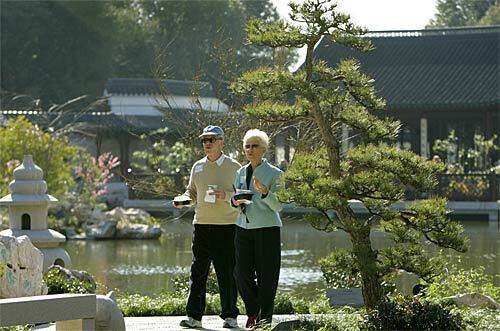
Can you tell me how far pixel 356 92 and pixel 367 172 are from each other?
711 mm

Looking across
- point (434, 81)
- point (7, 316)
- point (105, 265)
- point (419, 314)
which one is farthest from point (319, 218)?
point (434, 81)

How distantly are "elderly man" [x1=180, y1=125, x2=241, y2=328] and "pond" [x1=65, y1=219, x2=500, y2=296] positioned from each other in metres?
4.55

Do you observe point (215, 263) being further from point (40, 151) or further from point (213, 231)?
point (40, 151)

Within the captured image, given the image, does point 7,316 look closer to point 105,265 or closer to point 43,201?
point 43,201

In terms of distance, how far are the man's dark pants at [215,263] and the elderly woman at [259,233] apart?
0.37 m

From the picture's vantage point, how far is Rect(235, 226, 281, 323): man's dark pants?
7.47 meters

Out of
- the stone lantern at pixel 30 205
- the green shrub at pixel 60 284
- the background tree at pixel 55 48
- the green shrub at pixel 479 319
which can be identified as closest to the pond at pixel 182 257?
the stone lantern at pixel 30 205

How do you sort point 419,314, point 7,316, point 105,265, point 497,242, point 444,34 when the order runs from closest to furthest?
point 7,316, point 419,314, point 105,265, point 497,242, point 444,34

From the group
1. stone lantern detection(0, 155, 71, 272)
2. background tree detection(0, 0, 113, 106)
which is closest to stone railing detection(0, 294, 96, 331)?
stone lantern detection(0, 155, 71, 272)

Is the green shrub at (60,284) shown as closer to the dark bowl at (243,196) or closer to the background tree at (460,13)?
the dark bowl at (243,196)

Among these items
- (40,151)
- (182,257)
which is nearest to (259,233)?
(182,257)

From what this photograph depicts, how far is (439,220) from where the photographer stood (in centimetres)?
705

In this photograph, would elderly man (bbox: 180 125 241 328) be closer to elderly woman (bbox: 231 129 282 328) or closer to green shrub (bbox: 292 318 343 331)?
elderly woman (bbox: 231 129 282 328)

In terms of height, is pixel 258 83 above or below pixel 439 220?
above
